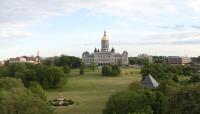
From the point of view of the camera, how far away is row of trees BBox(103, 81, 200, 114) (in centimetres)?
3375

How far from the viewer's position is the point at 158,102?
1686 inches

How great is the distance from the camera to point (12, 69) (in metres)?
99.5

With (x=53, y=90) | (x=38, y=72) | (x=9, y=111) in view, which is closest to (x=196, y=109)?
(x=9, y=111)

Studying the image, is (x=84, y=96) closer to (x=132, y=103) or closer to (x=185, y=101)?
(x=132, y=103)

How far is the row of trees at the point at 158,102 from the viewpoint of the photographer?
33750mm

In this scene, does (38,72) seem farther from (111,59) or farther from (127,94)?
(111,59)

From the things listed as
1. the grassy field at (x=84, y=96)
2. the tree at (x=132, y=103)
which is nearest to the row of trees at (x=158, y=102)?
the tree at (x=132, y=103)

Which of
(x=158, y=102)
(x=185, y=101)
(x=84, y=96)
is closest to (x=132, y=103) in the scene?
(x=158, y=102)

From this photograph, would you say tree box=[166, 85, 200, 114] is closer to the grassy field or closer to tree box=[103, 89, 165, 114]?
tree box=[103, 89, 165, 114]

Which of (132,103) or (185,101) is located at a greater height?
(185,101)

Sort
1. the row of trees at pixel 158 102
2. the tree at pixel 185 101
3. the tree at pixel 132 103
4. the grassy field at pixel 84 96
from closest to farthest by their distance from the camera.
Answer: the tree at pixel 185 101 < the row of trees at pixel 158 102 < the tree at pixel 132 103 < the grassy field at pixel 84 96

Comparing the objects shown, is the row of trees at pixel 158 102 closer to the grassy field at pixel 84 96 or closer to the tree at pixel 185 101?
the tree at pixel 185 101

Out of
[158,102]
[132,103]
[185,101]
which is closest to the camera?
[185,101]

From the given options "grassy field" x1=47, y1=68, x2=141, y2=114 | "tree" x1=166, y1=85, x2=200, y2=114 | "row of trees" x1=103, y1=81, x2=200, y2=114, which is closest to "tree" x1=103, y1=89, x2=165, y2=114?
"row of trees" x1=103, y1=81, x2=200, y2=114
